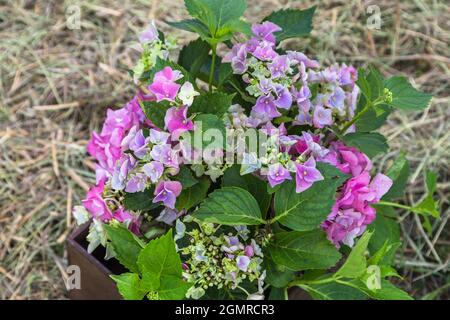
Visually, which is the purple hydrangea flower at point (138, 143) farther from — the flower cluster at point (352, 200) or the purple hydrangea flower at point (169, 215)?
the flower cluster at point (352, 200)

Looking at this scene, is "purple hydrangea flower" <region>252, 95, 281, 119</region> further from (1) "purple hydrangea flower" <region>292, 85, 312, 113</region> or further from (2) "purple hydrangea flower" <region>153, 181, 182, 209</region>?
(2) "purple hydrangea flower" <region>153, 181, 182, 209</region>

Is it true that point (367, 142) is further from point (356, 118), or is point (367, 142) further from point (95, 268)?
point (95, 268)

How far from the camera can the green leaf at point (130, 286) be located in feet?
2.54

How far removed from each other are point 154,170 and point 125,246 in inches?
4.3

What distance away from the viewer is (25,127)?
60.4 inches

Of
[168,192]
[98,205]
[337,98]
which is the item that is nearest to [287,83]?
[337,98]

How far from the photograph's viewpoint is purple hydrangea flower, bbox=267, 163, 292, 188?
0.81m

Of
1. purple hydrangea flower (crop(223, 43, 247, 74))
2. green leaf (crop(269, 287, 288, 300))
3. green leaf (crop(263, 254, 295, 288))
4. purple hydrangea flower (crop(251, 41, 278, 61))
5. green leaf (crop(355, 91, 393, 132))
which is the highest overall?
purple hydrangea flower (crop(251, 41, 278, 61))

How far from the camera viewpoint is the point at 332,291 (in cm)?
99

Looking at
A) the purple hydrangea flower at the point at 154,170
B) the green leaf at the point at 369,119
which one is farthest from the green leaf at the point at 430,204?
the purple hydrangea flower at the point at 154,170

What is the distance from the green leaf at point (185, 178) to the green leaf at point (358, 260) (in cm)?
23

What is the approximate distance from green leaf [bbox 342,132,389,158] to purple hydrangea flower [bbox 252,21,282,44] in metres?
0.19

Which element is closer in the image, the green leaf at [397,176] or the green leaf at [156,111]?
the green leaf at [156,111]

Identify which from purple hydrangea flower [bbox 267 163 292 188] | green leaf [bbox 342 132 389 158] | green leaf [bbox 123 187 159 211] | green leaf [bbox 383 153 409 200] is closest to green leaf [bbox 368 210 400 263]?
green leaf [bbox 383 153 409 200]
